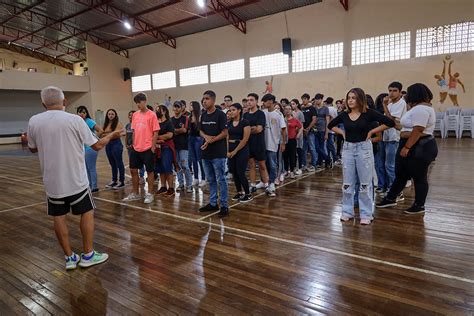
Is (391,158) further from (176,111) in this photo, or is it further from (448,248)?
(176,111)

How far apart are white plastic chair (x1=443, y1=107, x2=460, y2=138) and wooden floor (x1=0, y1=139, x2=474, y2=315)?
9183mm

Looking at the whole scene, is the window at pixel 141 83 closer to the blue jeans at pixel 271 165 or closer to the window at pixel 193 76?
the window at pixel 193 76

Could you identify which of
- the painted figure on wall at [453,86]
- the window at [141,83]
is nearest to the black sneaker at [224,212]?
the painted figure on wall at [453,86]

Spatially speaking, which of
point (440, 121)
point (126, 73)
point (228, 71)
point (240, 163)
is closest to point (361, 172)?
point (240, 163)

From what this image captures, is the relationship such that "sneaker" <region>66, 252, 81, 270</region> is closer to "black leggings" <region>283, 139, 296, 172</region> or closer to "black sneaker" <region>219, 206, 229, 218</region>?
"black sneaker" <region>219, 206, 229, 218</region>

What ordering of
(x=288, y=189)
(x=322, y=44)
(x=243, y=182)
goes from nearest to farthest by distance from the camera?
(x=243, y=182), (x=288, y=189), (x=322, y=44)

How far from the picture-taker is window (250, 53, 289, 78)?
1588 centimetres

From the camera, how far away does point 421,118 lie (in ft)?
10.9

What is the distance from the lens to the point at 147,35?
65.0 ft

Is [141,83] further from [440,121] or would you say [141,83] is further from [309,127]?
[309,127]

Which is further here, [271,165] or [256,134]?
[271,165]

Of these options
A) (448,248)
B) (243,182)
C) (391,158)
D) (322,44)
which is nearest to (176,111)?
(243,182)

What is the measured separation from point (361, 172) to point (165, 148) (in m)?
2.89

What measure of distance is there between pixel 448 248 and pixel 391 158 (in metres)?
1.80
